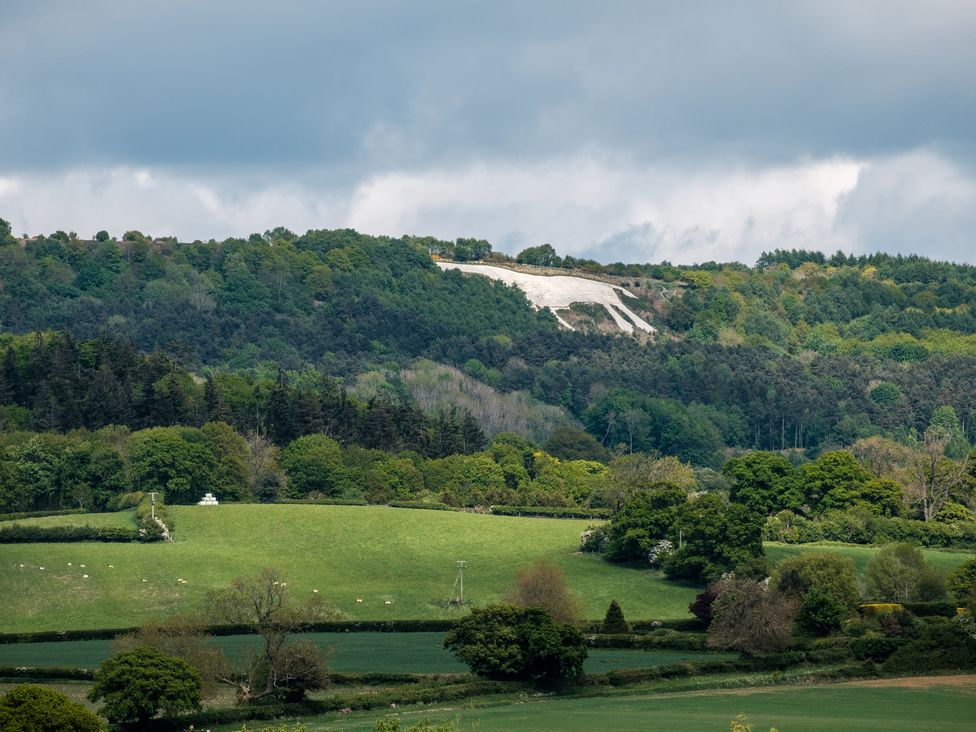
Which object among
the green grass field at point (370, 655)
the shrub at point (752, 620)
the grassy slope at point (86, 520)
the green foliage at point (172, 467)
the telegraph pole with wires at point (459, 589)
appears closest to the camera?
the green grass field at point (370, 655)

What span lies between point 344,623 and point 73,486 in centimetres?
4145

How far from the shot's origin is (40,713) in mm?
53062

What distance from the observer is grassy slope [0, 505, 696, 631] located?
90.6 metres

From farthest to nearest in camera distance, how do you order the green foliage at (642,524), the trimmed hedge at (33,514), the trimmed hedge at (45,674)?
the trimmed hedge at (33,514), the green foliage at (642,524), the trimmed hedge at (45,674)

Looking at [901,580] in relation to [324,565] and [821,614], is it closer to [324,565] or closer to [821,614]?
[821,614]

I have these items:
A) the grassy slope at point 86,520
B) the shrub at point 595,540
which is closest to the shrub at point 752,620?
the shrub at point 595,540

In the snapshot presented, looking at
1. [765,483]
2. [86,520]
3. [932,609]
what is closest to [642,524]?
[765,483]

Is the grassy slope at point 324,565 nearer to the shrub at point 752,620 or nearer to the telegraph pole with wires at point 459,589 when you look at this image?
the telegraph pole with wires at point 459,589

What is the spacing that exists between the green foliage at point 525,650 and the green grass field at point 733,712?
89.6 inches

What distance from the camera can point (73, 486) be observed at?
120750mm

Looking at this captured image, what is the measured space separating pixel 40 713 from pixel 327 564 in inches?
1988

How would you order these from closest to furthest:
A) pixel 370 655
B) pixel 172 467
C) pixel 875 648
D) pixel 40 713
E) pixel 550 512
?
pixel 40 713 → pixel 875 648 → pixel 370 655 → pixel 172 467 → pixel 550 512

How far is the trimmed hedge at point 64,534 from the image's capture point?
103 meters

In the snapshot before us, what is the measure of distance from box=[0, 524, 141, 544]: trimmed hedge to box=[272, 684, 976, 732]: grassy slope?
45.6m
